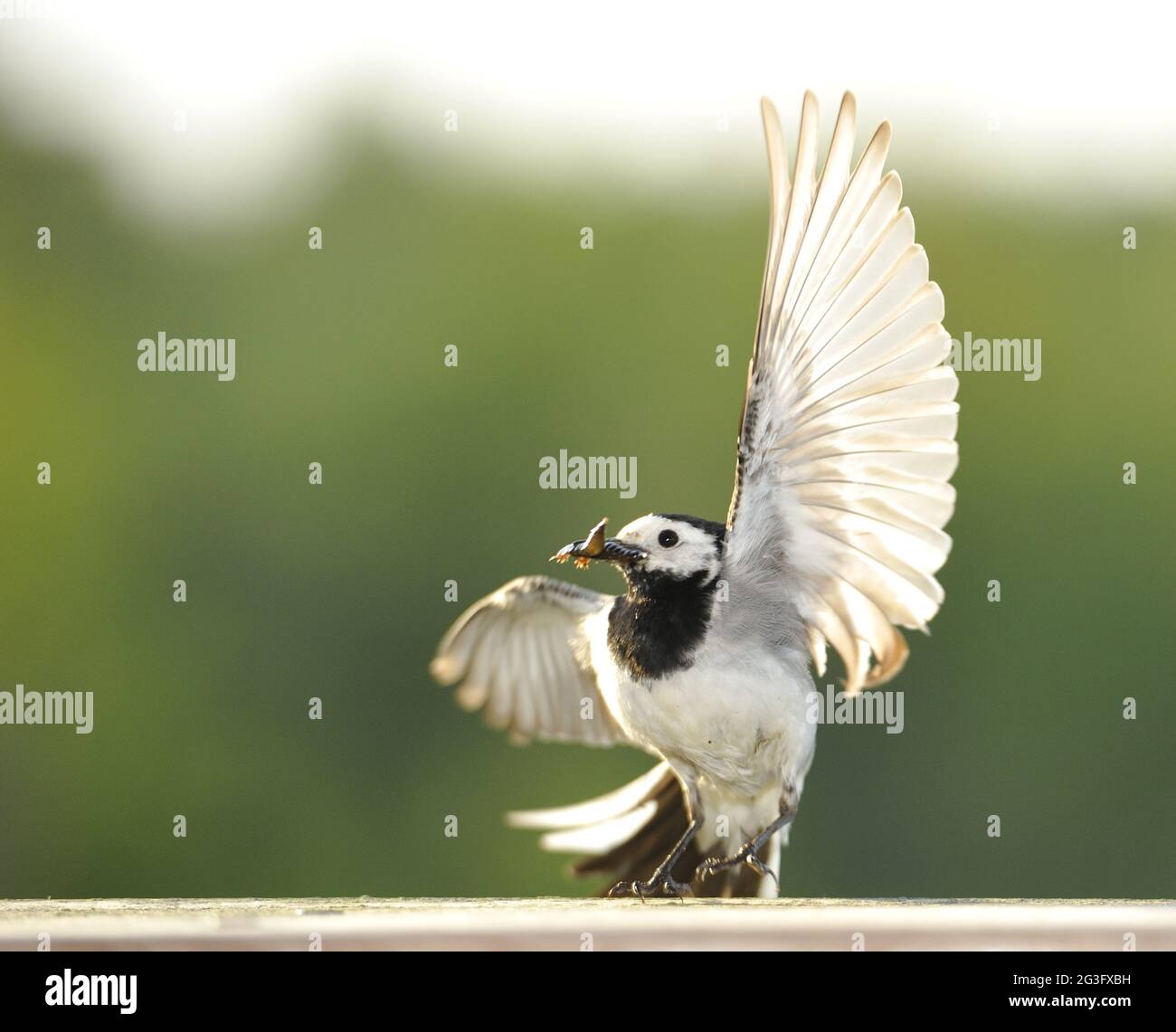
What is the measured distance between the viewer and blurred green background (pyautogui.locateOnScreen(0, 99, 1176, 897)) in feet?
72.4

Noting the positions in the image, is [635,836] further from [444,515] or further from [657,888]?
[444,515]

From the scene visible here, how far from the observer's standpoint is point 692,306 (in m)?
27.2

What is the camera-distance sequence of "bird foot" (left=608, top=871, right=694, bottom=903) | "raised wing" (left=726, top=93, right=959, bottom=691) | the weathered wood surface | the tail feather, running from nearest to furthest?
1. the weathered wood surface
2. "raised wing" (left=726, top=93, right=959, bottom=691)
3. "bird foot" (left=608, top=871, right=694, bottom=903)
4. the tail feather

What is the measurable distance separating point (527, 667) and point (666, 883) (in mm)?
1472

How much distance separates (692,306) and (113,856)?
12232 mm

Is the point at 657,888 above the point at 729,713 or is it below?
below

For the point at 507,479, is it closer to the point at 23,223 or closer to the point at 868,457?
the point at 23,223

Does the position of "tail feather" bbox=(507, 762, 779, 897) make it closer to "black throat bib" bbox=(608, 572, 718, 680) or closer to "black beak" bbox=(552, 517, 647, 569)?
"black throat bib" bbox=(608, 572, 718, 680)

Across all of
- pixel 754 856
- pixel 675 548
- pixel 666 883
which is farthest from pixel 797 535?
pixel 666 883

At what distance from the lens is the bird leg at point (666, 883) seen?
5.46 m

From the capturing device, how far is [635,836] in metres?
6.18

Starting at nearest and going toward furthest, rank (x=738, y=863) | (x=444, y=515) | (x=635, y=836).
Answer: (x=738, y=863), (x=635, y=836), (x=444, y=515)

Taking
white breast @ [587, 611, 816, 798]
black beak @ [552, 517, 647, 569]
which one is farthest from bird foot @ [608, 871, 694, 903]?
black beak @ [552, 517, 647, 569]
